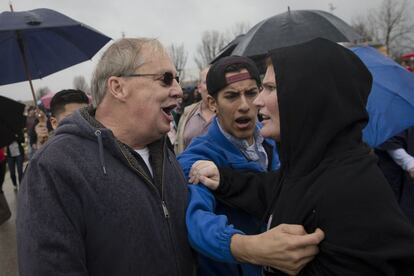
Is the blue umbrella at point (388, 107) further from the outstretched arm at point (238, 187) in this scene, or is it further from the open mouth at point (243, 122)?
the outstretched arm at point (238, 187)

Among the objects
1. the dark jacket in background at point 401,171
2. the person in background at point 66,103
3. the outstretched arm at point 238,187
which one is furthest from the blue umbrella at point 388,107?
the person in background at point 66,103

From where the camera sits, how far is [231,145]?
2.23 meters

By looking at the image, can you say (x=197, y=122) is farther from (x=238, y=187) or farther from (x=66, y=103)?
(x=238, y=187)

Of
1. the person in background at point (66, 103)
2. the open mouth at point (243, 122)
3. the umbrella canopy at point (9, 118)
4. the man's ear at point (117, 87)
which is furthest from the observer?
the umbrella canopy at point (9, 118)

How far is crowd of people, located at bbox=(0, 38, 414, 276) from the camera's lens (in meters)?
1.34

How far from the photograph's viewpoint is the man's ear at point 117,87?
6.19 ft

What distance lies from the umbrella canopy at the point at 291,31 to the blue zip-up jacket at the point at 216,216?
2283mm

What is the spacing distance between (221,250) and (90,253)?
56cm

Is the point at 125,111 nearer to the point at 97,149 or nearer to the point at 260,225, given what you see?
the point at 97,149

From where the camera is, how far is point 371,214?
50.9 inches

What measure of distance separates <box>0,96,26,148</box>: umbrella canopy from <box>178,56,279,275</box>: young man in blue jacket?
265cm

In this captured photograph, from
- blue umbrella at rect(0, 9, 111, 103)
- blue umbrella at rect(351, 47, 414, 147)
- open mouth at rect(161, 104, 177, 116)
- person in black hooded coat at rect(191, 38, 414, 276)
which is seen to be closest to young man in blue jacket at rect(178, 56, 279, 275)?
open mouth at rect(161, 104, 177, 116)

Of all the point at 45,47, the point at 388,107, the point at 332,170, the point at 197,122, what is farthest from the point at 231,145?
the point at 45,47

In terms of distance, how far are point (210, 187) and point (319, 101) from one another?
743 mm
